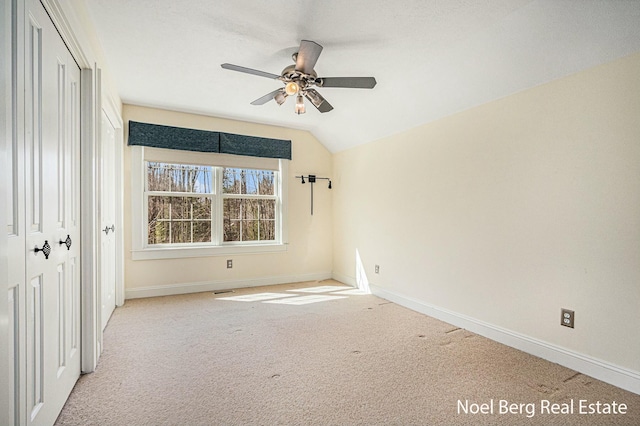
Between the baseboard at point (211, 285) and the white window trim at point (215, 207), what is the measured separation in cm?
39

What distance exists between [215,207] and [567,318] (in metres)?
3.95

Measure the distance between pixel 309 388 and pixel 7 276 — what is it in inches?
63.1

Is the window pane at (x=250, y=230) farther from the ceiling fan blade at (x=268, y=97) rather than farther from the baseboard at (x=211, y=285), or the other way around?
the ceiling fan blade at (x=268, y=97)

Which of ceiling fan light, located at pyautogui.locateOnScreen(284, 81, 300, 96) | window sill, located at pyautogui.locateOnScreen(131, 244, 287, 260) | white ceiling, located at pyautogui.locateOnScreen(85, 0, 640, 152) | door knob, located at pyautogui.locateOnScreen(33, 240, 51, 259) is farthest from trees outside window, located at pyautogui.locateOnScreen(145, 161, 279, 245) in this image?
door knob, located at pyautogui.locateOnScreen(33, 240, 51, 259)

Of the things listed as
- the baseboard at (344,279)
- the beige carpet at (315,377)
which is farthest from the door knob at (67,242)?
the baseboard at (344,279)

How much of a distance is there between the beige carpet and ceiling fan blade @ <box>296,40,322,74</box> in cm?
217

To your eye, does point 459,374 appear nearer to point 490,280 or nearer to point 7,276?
point 490,280

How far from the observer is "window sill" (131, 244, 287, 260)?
393cm

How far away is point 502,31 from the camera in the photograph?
222 cm

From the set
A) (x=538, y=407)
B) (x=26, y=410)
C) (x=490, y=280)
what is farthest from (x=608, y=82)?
(x=26, y=410)

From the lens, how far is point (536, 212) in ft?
8.08

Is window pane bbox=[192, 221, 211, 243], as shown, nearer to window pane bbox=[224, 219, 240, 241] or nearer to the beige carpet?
window pane bbox=[224, 219, 240, 241]

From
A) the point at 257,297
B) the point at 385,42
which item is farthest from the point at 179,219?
the point at 385,42

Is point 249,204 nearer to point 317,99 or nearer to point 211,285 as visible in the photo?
point 211,285
